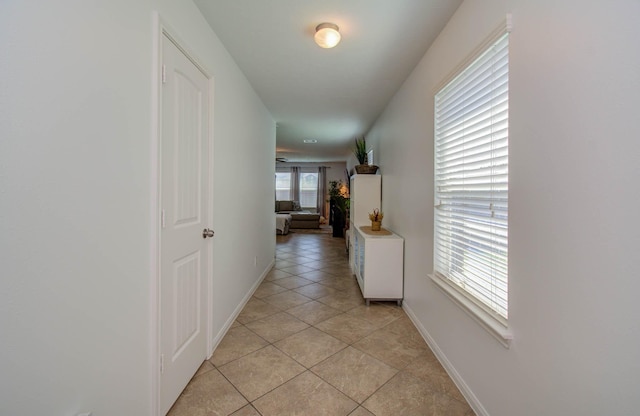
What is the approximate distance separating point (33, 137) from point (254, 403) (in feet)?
5.14

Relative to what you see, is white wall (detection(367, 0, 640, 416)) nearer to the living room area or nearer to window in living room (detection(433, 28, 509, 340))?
window in living room (detection(433, 28, 509, 340))

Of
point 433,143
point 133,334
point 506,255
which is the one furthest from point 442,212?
point 133,334

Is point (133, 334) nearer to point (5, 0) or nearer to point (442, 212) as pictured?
point (5, 0)

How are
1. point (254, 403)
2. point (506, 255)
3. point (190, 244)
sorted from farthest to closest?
point (190, 244) < point (254, 403) < point (506, 255)

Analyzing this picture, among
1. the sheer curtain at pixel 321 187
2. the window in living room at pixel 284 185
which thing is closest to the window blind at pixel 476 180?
the sheer curtain at pixel 321 187

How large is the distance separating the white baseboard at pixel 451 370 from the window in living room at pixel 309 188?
885cm

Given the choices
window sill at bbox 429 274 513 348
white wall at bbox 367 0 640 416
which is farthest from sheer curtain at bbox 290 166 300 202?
white wall at bbox 367 0 640 416

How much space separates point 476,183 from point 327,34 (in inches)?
57.2

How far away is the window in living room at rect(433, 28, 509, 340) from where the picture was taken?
132 centimetres

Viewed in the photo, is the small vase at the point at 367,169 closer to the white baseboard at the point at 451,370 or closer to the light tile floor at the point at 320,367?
the light tile floor at the point at 320,367

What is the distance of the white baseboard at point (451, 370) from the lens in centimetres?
144

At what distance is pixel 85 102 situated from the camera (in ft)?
2.96

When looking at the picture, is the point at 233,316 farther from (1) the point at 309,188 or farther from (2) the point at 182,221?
(1) the point at 309,188

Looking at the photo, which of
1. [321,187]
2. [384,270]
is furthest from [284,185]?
[384,270]
